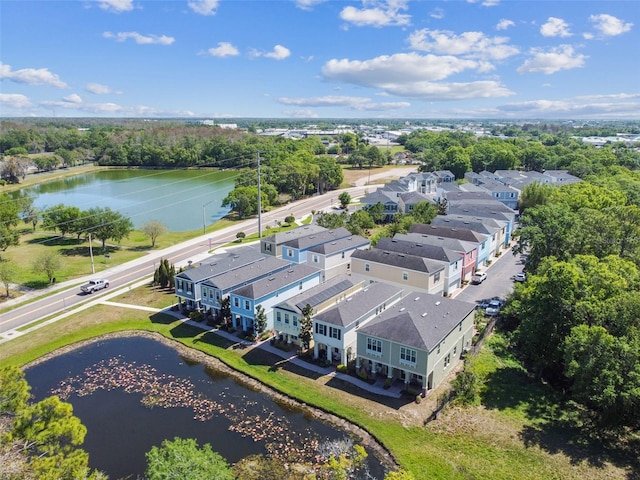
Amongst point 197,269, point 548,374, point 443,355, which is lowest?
point 548,374

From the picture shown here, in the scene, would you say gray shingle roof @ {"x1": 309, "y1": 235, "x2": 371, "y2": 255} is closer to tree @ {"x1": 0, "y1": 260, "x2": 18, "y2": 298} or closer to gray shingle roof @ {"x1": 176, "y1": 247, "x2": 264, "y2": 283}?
gray shingle roof @ {"x1": 176, "y1": 247, "x2": 264, "y2": 283}

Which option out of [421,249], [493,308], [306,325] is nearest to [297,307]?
[306,325]

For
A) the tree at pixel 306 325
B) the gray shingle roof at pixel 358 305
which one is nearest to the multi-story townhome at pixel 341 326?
the gray shingle roof at pixel 358 305

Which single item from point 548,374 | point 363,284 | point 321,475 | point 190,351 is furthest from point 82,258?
point 548,374

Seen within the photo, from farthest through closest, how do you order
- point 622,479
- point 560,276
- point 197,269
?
point 197,269
point 560,276
point 622,479

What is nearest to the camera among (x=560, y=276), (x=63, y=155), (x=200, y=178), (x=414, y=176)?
(x=560, y=276)

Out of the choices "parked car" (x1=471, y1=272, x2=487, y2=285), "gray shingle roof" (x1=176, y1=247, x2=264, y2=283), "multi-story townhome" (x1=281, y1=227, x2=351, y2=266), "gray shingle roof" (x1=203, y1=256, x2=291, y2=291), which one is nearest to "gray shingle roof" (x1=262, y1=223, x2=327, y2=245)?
"multi-story townhome" (x1=281, y1=227, x2=351, y2=266)

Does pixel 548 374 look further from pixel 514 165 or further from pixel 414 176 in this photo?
pixel 514 165
